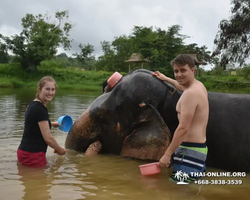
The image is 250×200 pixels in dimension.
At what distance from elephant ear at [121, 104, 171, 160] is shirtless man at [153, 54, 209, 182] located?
592 millimetres

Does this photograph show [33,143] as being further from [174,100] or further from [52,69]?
[52,69]

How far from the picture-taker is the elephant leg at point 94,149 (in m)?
4.34

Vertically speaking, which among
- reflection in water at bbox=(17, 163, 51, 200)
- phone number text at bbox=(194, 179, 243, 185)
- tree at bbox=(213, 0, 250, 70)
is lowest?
reflection in water at bbox=(17, 163, 51, 200)

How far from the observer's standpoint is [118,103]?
4008mm

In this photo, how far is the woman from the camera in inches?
150

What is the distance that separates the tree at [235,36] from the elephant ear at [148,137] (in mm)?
25609

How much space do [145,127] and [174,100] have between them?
455 mm

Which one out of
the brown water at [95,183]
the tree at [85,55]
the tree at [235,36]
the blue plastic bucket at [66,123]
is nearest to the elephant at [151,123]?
the brown water at [95,183]

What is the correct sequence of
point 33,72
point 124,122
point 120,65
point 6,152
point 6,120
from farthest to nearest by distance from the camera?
point 120,65, point 33,72, point 6,120, point 6,152, point 124,122

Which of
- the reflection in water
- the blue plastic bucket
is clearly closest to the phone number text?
the reflection in water

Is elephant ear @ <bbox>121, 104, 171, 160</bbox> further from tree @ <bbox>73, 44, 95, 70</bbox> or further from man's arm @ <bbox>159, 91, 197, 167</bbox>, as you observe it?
tree @ <bbox>73, 44, 95, 70</bbox>

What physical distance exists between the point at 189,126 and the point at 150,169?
63 cm

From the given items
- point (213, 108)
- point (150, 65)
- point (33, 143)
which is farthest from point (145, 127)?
point (150, 65)

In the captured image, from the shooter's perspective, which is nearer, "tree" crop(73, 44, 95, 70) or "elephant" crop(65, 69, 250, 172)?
"elephant" crop(65, 69, 250, 172)
